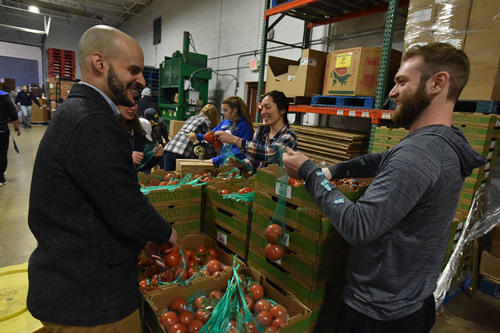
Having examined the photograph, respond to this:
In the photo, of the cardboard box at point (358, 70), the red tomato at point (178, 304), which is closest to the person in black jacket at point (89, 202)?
the red tomato at point (178, 304)

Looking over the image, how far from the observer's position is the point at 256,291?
1.85 metres

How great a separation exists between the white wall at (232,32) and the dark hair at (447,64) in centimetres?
387

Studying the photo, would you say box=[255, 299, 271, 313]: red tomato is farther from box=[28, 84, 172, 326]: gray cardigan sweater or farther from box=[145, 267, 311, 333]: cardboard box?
box=[28, 84, 172, 326]: gray cardigan sweater

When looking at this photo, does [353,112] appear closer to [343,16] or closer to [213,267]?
[343,16]

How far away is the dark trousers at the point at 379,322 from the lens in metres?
1.24

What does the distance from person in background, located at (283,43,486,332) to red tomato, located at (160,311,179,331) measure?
3.04 feet

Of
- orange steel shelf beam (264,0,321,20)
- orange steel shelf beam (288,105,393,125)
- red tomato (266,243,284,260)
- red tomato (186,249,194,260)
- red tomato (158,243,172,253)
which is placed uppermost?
orange steel shelf beam (264,0,321,20)

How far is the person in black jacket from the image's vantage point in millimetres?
1033

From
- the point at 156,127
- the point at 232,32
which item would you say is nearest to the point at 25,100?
the point at 232,32

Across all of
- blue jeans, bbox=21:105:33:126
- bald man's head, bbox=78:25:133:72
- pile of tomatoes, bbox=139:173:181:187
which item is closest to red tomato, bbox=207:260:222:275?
pile of tomatoes, bbox=139:173:181:187

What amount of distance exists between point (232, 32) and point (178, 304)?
25.6ft

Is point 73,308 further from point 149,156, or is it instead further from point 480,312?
point 480,312

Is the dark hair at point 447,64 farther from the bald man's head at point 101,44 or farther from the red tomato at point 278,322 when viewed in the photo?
the red tomato at point 278,322

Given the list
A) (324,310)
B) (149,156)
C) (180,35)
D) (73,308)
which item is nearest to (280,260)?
→ (324,310)
